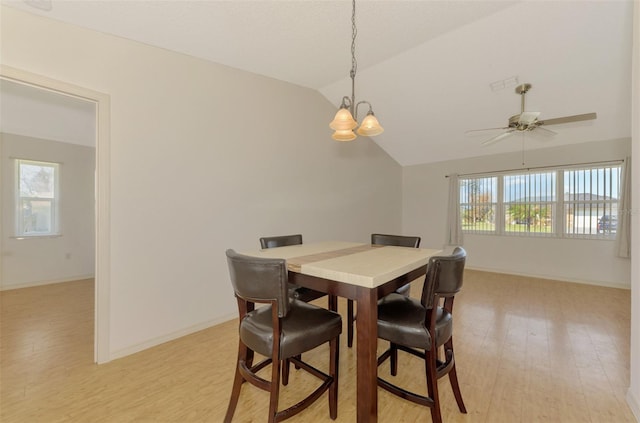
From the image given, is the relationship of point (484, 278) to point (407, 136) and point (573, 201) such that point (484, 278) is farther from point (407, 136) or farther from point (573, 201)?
point (407, 136)

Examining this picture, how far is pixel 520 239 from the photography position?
16.3 feet

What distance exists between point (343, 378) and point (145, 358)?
63.3 inches

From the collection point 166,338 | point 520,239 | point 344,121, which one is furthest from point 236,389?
point 520,239

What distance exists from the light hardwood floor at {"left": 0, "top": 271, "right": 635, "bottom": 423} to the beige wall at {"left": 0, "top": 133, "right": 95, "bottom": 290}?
1255 millimetres

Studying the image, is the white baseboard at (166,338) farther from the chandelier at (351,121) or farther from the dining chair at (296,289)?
the chandelier at (351,121)

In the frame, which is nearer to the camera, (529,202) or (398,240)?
(398,240)

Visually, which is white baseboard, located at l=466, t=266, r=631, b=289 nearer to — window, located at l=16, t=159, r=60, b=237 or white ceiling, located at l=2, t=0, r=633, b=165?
white ceiling, located at l=2, t=0, r=633, b=165

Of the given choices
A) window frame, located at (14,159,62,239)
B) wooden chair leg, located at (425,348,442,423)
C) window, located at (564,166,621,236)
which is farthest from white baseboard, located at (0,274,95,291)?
window, located at (564,166,621,236)

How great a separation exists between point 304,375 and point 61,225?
4.90m

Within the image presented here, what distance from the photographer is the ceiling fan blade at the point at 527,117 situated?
2.84 meters

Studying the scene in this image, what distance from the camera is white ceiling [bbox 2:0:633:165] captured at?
2.14 metres

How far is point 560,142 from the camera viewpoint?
4.49m

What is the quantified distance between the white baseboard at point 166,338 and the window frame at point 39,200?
11.3 ft

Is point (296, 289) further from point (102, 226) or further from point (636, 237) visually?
point (636, 237)
